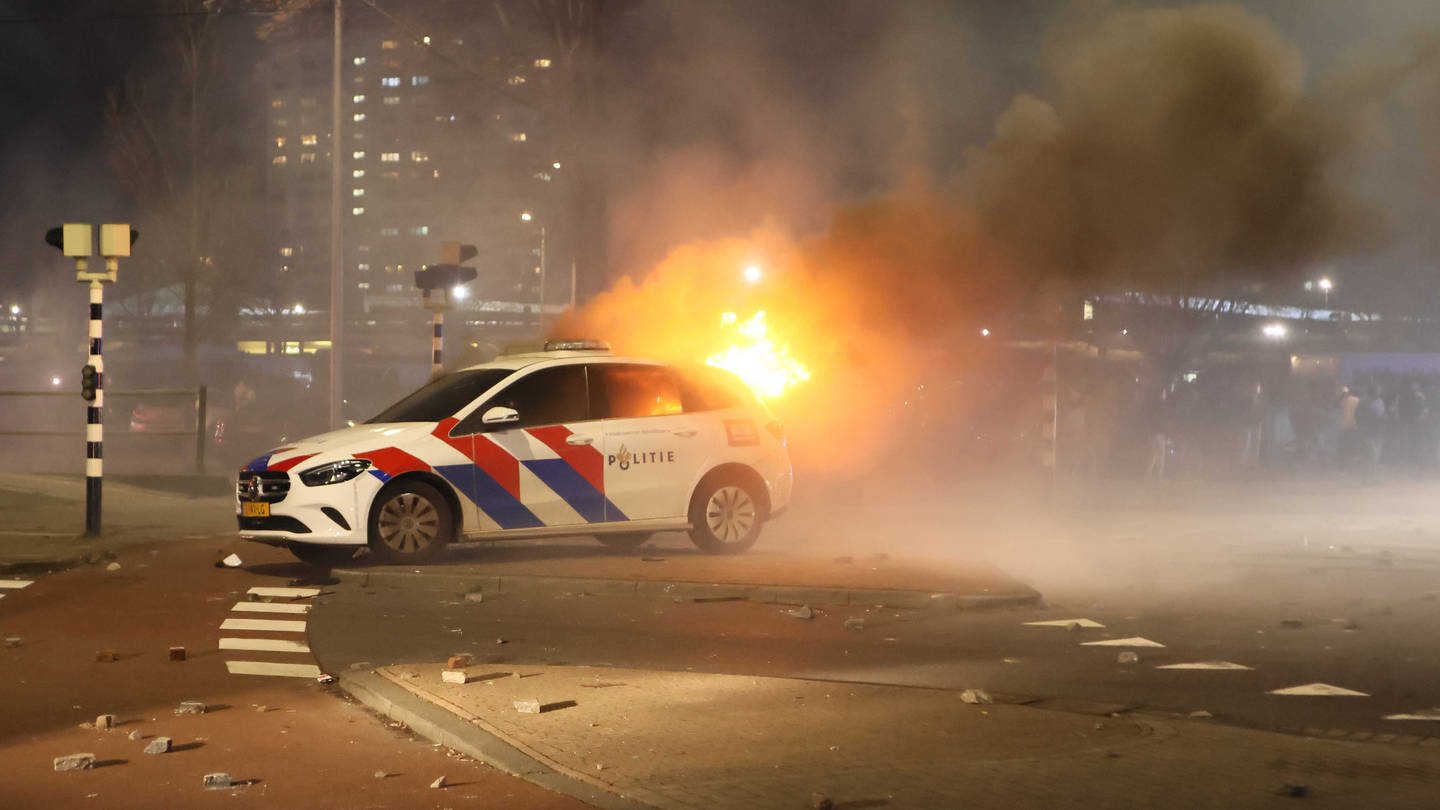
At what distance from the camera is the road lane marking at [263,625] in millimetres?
10266

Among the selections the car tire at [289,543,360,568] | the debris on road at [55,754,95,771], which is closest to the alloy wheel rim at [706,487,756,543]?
the car tire at [289,543,360,568]

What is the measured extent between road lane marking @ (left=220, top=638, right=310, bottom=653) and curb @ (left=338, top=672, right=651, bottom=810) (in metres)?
1.17

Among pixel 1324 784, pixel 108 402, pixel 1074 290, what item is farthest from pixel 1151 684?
pixel 108 402

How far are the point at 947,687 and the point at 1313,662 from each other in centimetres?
253

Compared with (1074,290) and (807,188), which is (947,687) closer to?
(1074,290)

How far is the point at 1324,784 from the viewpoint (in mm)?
5863

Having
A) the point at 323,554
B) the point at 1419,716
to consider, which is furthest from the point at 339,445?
the point at 1419,716

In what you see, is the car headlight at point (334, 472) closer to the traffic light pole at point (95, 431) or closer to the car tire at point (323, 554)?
the car tire at point (323, 554)

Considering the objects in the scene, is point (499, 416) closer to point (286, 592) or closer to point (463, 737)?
point (286, 592)

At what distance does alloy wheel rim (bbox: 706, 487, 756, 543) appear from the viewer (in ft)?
45.8

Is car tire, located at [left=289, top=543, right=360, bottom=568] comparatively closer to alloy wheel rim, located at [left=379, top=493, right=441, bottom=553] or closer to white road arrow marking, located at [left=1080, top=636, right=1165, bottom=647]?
alloy wheel rim, located at [left=379, top=493, right=441, bottom=553]

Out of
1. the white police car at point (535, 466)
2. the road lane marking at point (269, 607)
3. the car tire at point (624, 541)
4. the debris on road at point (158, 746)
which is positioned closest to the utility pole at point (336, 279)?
the car tire at point (624, 541)

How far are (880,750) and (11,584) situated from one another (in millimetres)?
8468

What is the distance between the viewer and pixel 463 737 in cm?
673
